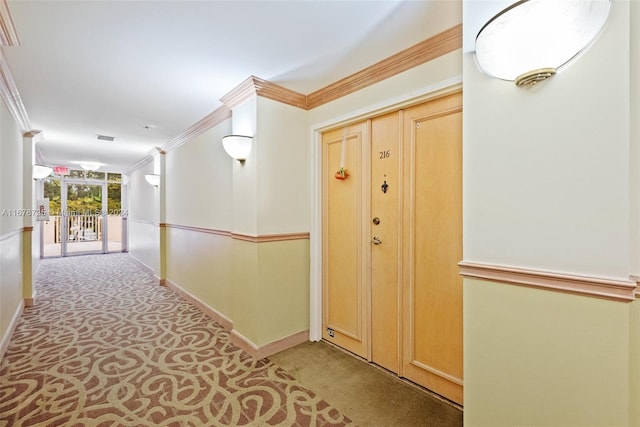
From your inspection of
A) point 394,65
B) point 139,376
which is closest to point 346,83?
point 394,65

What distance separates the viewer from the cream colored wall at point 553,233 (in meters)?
0.97

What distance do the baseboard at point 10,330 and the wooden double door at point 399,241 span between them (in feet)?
9.25

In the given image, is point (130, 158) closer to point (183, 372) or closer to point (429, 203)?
point (183, 372)

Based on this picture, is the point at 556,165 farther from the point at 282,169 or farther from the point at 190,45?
the point at 190,45

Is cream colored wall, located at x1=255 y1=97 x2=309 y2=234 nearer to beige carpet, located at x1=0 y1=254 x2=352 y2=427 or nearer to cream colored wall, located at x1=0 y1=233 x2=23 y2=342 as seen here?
beige carpet, located at x1=0 y1=254 x2=352 y2=427

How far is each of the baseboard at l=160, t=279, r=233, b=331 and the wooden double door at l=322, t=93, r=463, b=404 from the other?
1145mm

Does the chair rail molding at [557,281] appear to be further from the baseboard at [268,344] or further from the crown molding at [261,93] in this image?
the crown molding at [261,93]

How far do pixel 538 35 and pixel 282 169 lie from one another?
1971mm

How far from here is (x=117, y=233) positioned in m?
8.98

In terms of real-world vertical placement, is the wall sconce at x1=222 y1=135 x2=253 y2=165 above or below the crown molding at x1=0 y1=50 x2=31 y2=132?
→ below

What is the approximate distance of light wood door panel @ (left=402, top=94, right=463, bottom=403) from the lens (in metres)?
1.82

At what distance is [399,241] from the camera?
2.12 metres

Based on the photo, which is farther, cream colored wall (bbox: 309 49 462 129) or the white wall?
cream colored wall (bbox: 309 49 462 129)

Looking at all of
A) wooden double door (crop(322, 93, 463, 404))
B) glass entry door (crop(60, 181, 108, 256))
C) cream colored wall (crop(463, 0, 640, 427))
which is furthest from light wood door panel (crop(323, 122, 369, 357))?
glass entry door (crop(60, 181, 108, 256))
